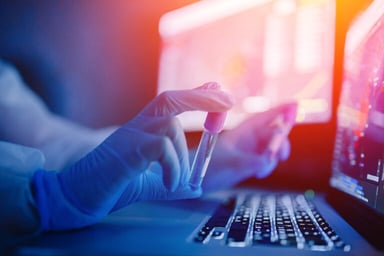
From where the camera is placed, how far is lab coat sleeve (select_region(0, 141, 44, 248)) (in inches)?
21.3

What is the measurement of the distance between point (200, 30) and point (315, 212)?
0.69 m

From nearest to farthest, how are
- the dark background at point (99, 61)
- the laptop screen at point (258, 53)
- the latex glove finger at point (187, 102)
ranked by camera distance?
the latex glove finger at point (187, 102) < the laptop screen at point (258, 53) < the dark background at point (99, 61)

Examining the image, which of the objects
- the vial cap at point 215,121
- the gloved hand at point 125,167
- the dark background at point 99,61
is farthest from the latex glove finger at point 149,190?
the dark background at point 99,61

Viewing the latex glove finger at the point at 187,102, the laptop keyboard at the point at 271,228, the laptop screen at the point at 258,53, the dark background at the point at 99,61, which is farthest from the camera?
the dark background at the point at 99,61

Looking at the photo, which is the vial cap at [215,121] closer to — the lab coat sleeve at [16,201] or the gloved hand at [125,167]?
the gloved hand at [125,167]

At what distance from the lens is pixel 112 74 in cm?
135

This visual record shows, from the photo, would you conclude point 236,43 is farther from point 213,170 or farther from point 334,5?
point 213,170

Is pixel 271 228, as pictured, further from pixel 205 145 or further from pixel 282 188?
pixel 282 188

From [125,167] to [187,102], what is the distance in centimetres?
15

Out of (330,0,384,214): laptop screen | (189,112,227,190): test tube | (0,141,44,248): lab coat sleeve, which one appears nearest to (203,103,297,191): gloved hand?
(330,0,384,214): laptop screen

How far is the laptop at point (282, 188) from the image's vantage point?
494 millimetres

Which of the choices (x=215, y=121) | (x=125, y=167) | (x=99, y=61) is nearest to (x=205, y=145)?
(x=215, y=121)

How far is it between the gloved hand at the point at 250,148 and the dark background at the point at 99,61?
90mm

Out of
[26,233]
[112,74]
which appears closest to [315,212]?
[26,233]
